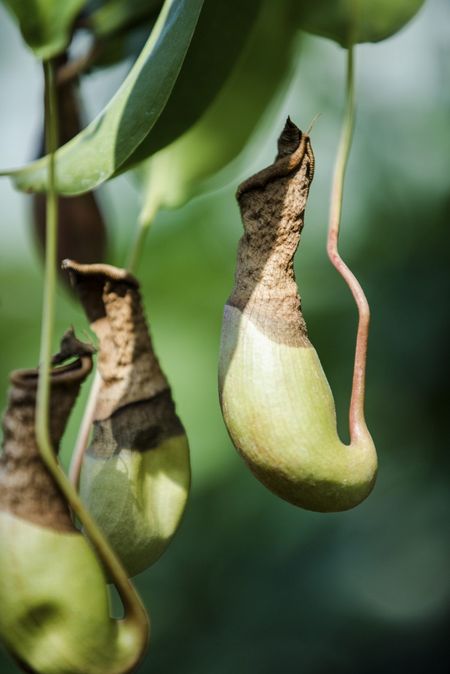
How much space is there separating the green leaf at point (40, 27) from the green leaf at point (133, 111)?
63 mm

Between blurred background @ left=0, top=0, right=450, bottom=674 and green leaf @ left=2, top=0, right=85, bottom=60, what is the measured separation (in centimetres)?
93

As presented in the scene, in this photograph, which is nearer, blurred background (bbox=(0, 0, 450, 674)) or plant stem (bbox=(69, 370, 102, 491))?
plant stem (bbox=(69, 370, 102, 491))

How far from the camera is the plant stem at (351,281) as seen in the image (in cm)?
66

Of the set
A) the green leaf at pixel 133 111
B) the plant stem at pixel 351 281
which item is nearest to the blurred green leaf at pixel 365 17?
the plant stem at pixel 351 281

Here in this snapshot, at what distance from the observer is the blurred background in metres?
1.69

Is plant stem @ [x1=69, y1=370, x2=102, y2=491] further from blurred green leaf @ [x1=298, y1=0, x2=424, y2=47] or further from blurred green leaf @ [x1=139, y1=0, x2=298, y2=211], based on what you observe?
→ blurred green leaf @ [x1=298, y1=0, x2=424, y2=47]

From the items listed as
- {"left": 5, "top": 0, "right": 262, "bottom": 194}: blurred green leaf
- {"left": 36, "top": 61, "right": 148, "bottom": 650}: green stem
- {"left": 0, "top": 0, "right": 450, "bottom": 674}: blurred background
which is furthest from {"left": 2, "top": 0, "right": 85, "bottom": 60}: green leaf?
{"left": 0, "top": 0, "right": 450, "bottom": 674}: blurred background

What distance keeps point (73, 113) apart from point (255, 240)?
0.54 m

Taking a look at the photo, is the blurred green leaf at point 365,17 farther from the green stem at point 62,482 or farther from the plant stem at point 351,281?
the green stem at point 62,482

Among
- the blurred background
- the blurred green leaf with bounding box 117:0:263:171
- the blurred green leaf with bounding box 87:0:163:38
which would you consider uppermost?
the blurred green leaf with bounding box 87:0:163:38

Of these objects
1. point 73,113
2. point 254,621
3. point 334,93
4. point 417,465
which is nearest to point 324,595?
point 254,621

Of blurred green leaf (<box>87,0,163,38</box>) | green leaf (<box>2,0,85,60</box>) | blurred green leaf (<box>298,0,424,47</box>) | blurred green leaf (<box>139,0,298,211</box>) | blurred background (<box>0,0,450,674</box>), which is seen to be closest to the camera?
green leaf (<box>2,0,85,60</box>)

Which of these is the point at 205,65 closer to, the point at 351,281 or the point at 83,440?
the point at 351,281

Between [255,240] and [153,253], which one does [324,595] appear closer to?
[153,253]
